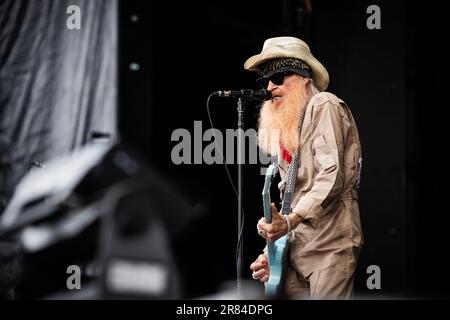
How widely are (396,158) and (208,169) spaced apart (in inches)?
48.3

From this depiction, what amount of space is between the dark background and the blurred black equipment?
161mm

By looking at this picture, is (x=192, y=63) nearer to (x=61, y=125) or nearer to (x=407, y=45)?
(x=61, y=125)

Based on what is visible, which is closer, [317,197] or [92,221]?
[317,197]

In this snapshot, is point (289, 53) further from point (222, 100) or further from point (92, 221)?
point (92, 221)

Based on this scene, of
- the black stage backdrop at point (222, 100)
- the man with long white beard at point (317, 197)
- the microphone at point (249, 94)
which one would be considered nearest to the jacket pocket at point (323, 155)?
the man with long white beard at point (317, 197)

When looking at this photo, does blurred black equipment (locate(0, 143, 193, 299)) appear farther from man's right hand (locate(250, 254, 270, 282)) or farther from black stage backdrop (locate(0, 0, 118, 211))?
man's right hand (locate(250, 254, 270, 282))

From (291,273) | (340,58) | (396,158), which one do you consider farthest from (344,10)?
(291,273)

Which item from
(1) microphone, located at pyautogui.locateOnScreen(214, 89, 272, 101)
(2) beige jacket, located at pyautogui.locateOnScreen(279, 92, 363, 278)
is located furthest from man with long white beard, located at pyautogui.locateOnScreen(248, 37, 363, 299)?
(1) microphone, located at pyautogui.locateOnScreen(214, 89, 272, 101)

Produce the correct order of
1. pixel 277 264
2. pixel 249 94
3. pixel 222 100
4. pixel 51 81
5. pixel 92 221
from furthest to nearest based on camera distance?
pixel 222 100 → pixel 51 81 → pixel 92 221 → pixel 249 94 → pixel 277 264

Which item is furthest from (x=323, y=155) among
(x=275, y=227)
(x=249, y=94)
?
(x=249, y=94)

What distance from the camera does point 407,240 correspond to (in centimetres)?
517

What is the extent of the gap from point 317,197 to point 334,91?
5.86 ft

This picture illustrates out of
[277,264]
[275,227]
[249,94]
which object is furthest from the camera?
[249,94]

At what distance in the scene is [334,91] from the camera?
523 cm
